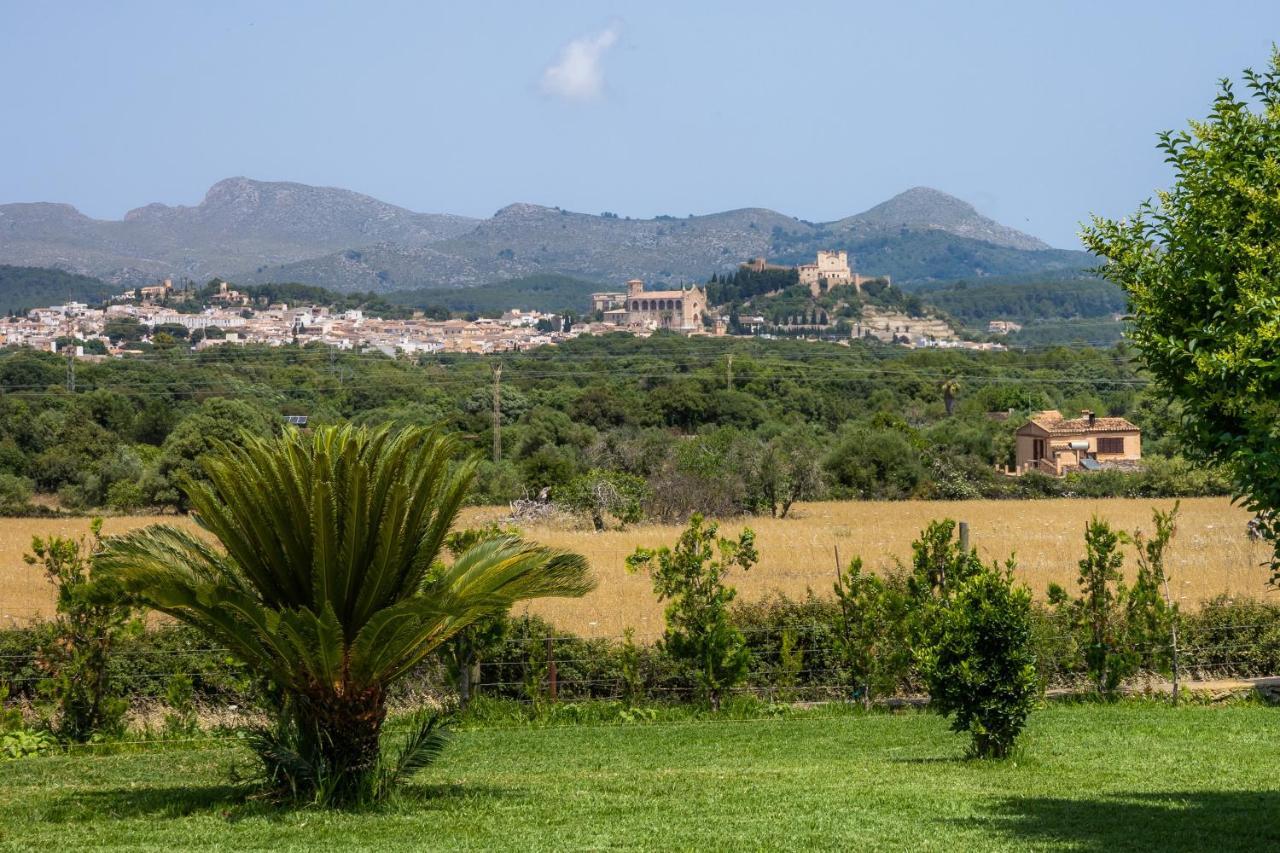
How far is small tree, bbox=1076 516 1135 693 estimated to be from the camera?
46.1 feet

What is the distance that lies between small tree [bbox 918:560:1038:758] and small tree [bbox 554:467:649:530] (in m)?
25.1

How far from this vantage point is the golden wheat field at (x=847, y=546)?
2100cm

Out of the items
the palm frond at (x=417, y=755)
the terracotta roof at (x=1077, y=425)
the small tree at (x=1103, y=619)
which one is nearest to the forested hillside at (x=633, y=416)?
the terracotta roof at (x=1077, y=425)

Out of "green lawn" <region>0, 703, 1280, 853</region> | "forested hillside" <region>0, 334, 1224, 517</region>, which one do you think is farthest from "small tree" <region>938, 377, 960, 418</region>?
"green lawn" <region>0, 703, 1280, 853</region>

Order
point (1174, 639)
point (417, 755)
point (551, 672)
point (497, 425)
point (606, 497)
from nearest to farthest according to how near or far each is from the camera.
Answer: point (417, 755)
point (551, 672)
point (1174, 639)
point (606, 497)
point (497, 425)

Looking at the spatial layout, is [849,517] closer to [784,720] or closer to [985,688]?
[784,720]

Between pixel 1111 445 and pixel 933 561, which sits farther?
pixel 1111 445

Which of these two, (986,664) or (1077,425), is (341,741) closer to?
(986,664)

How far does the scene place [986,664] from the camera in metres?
10.2

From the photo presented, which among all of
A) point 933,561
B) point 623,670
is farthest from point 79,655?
point 933,561

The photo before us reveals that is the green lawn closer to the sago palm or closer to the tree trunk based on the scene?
the tree trunk

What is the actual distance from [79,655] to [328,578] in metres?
4.40

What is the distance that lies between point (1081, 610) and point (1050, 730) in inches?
102

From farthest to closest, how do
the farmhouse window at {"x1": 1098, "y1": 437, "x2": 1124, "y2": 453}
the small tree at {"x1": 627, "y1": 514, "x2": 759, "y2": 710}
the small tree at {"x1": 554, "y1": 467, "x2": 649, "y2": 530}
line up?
1. the farmhouse window at {"x1": 1098, "y1": 437, "x2": 1124, "y2": 453}
2. the small tree at {"x1": 554, "y1": 467, "x2": 649, "y2": 530}
3. the small tree at {"x1": 627, "y1": 514, "x2": 759, "y2": 710}
